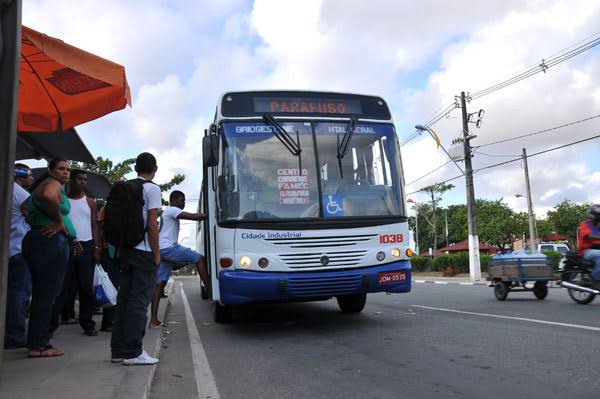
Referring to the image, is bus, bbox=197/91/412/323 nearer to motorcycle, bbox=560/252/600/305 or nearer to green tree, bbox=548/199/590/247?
motorcycle, bbox=560/252/600/305

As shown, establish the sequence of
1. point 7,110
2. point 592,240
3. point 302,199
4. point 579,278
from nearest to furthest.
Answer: point 7,110, point 302,199, point 592,240, point 579,278

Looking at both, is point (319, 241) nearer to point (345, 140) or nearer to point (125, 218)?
point (345, 140)

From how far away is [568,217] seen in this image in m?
57.3

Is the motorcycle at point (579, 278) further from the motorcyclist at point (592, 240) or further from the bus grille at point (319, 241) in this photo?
the bus grille at point (319, 241)

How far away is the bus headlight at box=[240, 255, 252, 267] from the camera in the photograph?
648 centimetres

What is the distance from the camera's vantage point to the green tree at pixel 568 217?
56.8 meters

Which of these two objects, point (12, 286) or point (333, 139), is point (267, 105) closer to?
point (333, 139)

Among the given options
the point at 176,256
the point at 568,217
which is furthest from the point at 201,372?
the point at 568,217

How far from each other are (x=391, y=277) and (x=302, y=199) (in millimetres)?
1559

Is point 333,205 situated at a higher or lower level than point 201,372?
higher

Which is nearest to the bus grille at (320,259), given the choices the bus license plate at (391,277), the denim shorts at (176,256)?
the bus license plate at (391,277)

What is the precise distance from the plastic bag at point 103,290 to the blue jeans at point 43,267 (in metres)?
1.36

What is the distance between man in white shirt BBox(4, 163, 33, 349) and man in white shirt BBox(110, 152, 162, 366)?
1124 mm

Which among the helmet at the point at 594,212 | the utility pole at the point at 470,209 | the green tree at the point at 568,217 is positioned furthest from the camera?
the green tree at the point at 568,217
